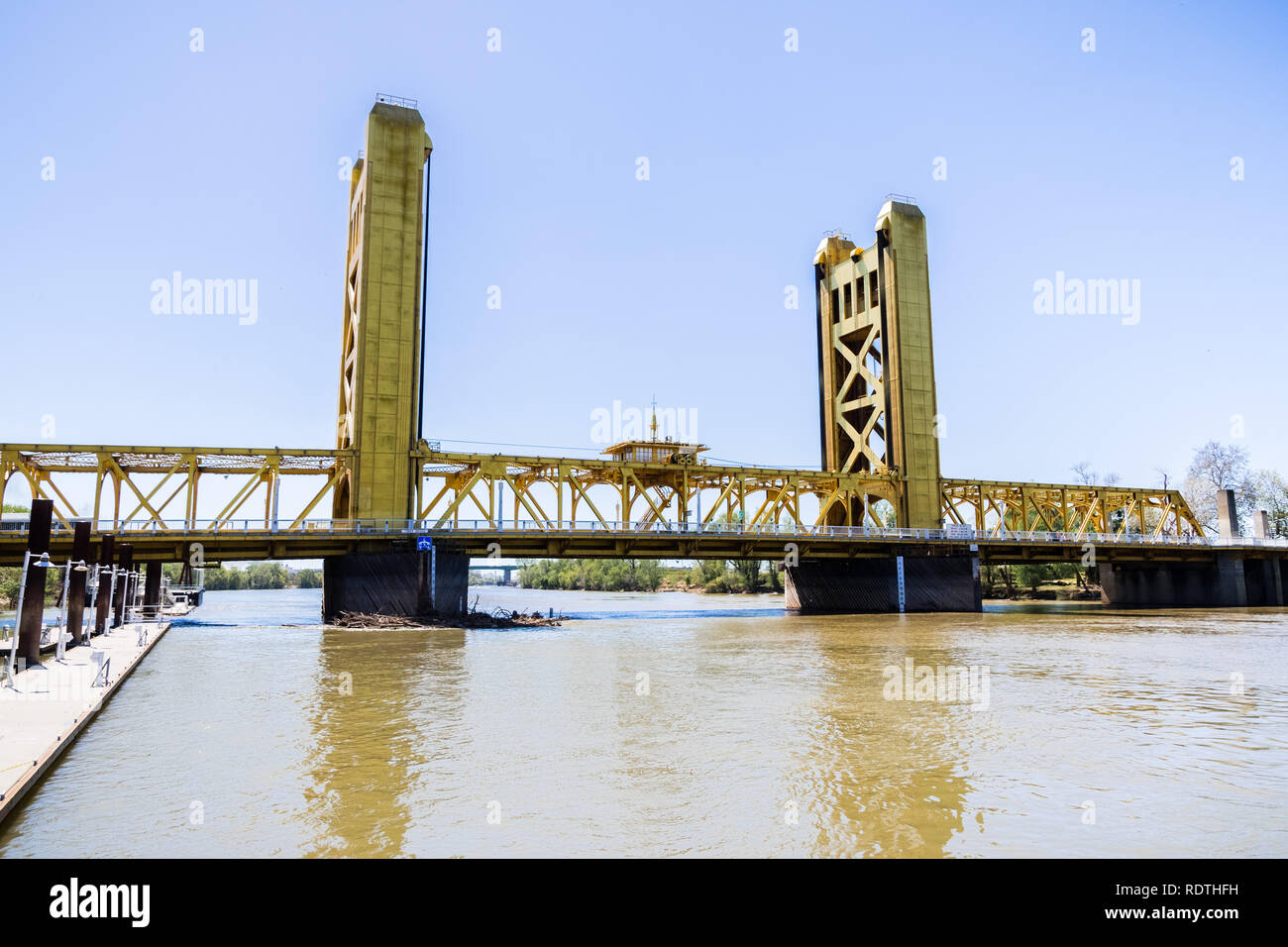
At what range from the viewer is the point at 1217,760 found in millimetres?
10008

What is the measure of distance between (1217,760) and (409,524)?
126ft

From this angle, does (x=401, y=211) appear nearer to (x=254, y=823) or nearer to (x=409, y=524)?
(x=409, y=524)

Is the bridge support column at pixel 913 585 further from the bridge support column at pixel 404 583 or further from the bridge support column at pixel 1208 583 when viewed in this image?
the bridge support column at pixel 404 583

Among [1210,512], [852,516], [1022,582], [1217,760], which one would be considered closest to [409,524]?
[852,516]

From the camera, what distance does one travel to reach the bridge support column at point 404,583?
40.5 meters

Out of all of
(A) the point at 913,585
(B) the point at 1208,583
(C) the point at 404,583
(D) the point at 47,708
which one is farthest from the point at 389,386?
(B) the point at 1208,583

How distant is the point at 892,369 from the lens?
59406 millimetres

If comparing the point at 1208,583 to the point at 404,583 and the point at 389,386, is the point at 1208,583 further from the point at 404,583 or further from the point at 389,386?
the point at 389,386

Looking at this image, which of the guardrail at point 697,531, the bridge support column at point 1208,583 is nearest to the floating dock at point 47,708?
the guardrail at point 697,531

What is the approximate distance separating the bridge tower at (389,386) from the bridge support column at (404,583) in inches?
2.0

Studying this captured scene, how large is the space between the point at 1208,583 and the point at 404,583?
6169 centimetres

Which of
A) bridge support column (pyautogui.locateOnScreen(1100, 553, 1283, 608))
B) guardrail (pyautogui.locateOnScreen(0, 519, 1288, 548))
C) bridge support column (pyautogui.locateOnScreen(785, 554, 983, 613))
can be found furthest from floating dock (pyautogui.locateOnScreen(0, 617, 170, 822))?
bridge support column (pyautogui.locateOnScreen(1100, 553, 1283, 608))
